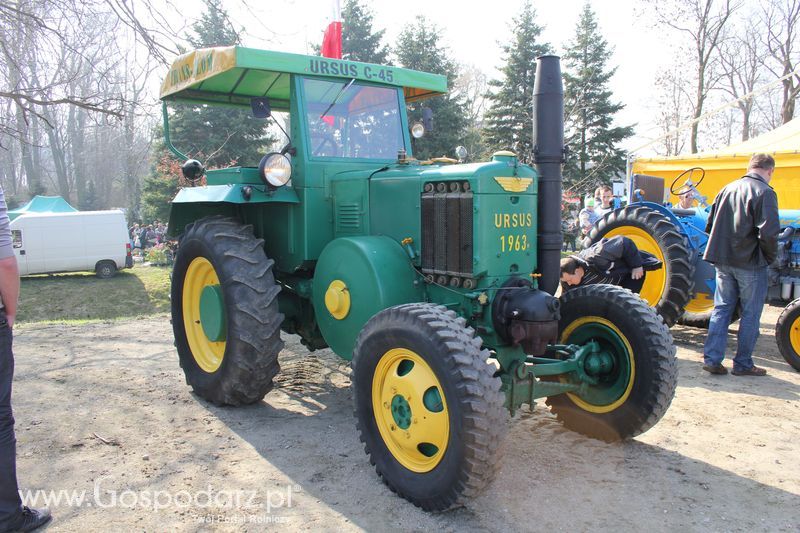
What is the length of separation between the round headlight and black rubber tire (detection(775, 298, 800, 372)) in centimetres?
494

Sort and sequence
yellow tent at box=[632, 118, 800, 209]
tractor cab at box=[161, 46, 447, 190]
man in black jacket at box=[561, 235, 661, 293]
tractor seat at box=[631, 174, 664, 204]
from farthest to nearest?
1. yellow tent at box=[632, 118, 800, 209]
2. tractor seat at box=[631, 174, 664, 204]
3. man in black jacket at box=[561, 235, 661, 293]
4. tractor cab at box=[161, 46, 447, 190]

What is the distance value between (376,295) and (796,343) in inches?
176

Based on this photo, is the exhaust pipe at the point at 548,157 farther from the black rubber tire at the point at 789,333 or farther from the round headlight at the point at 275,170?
the black rubber tire at the point at 789,333

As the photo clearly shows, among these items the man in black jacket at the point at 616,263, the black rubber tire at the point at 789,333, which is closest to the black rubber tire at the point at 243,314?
the man in black jacket at the point at 616,263

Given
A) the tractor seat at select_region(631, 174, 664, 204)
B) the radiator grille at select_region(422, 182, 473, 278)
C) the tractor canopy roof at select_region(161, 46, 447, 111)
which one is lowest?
the radiator grille at select_region(422, 182, 473, 278)

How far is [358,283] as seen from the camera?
4.01 m

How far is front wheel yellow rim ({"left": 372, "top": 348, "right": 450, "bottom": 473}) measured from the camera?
10.1 feet

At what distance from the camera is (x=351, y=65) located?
4707 millimetres

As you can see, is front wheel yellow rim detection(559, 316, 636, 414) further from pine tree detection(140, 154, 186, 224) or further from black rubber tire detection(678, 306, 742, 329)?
pine tree detection(140, 154, 186, 224)

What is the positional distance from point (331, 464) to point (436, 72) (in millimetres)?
21877

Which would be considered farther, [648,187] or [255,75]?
[648,187]

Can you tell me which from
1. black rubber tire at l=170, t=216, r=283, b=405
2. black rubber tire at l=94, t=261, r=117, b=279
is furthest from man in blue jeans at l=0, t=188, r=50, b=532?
black rubber tire at l=94, t=261, r=117, b=279

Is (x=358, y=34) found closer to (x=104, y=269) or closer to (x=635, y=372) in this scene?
(x=104, y=269)

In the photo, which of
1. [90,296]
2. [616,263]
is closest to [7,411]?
[616,263]
